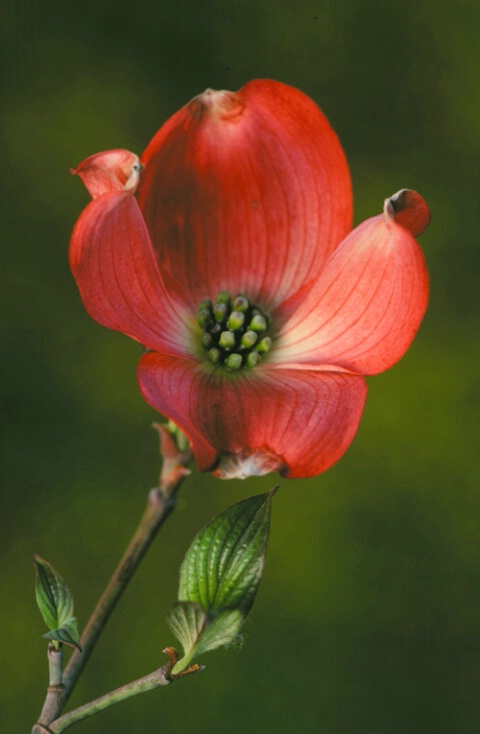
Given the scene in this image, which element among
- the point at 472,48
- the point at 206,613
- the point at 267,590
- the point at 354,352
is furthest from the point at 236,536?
the point at 472,48

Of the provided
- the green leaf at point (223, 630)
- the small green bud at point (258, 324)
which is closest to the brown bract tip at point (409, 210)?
the small green bud at point (258, 324)

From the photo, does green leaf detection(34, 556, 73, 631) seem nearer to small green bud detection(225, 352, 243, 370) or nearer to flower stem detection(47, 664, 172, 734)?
flower stem detection(47, 664, 172, 734)

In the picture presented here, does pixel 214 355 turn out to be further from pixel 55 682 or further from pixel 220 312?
pixel 55 682

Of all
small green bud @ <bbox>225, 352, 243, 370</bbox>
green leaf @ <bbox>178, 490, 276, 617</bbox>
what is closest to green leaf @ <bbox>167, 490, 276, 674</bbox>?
green leaf @ <bbox>178, 490, 276, 617</bbox>

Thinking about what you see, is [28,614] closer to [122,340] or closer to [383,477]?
[122,340]

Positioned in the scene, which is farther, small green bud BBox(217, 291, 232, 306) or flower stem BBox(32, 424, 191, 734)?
small green bud BBox(217, 291, 232, 306)

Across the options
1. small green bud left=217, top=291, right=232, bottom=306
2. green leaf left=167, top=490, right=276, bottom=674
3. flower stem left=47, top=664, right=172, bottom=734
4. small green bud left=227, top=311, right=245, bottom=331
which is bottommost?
flower stem left=47, top=664, right=172, bottom=734

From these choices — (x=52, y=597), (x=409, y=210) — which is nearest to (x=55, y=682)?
(x=52, y=597)
